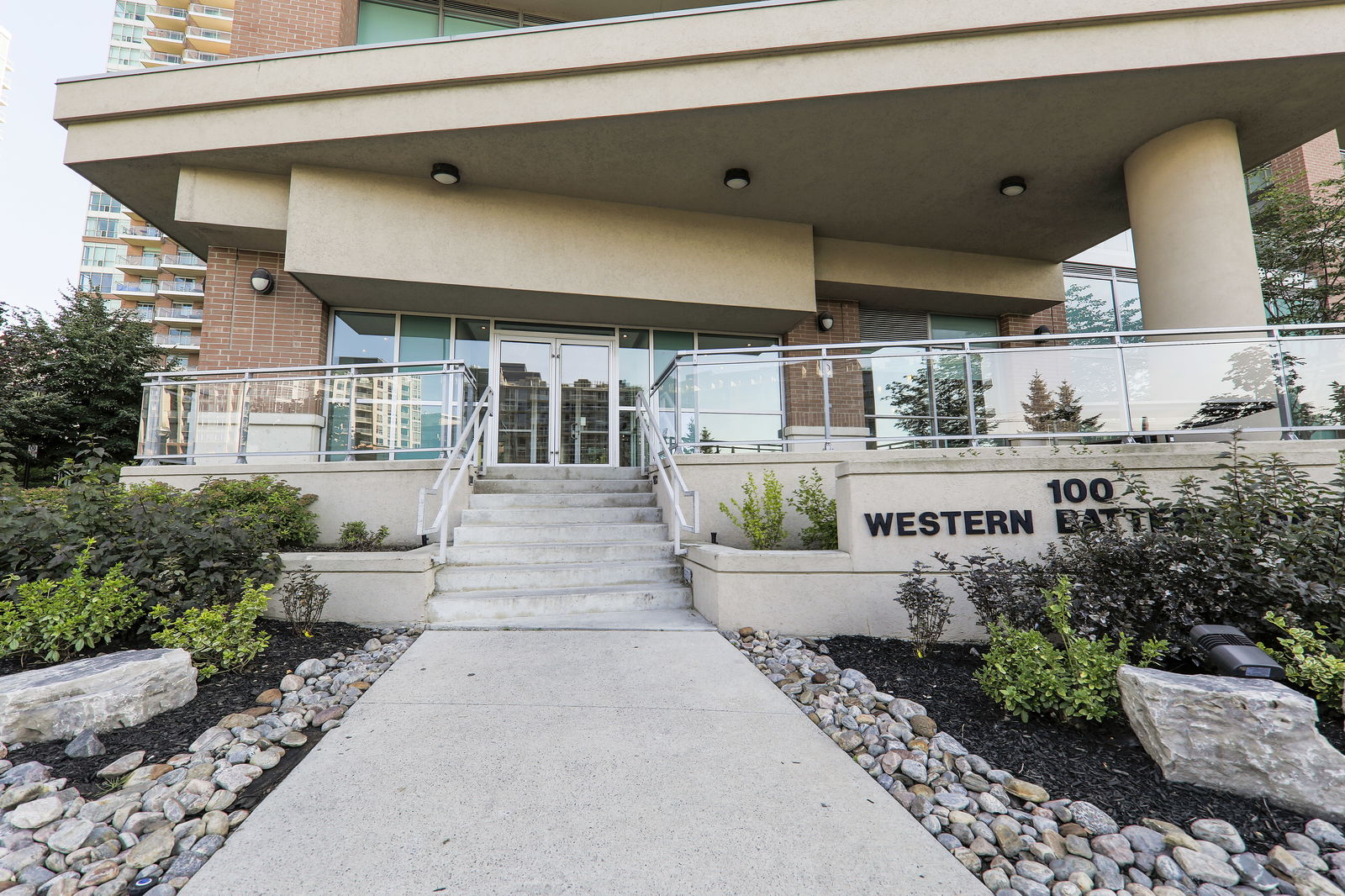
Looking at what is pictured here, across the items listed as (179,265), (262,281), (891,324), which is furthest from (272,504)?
(179,265)

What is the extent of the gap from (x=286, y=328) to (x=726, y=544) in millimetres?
6945

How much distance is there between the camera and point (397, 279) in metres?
7.65

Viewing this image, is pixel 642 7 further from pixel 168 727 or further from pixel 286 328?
pixel 168 727

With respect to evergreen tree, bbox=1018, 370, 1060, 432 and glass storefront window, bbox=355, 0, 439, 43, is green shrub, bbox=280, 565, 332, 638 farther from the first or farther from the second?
glass storefront window, bbox=355, 0, 439, 43

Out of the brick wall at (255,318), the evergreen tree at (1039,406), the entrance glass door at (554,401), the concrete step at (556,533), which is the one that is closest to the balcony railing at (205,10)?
the brick wall at (255,318)

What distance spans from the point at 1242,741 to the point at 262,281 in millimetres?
10414

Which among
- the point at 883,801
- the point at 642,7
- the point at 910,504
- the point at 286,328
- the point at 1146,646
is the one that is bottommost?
the point at 883,801

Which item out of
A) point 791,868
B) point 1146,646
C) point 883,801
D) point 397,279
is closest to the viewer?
point 791,868

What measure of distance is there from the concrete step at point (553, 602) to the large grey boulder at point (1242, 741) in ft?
11.3

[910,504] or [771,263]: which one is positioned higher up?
[771,263]

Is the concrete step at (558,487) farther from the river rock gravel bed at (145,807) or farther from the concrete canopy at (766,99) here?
the concrete canopy at (766,99)

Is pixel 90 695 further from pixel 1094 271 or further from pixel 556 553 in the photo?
pixel 1094 271

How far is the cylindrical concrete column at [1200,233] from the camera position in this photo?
261 inches

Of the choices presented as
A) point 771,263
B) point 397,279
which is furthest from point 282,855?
point 771,263
